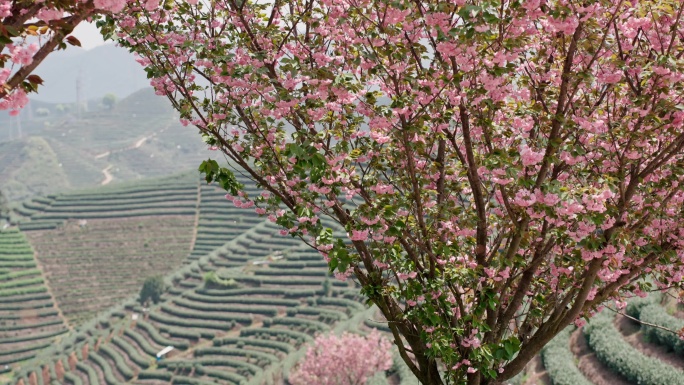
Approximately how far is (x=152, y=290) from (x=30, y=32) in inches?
2897

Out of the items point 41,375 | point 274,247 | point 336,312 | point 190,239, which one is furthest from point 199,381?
point 190,239

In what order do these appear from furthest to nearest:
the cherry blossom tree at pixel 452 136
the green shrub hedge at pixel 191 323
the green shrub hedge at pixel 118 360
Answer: the green shrub hedge at pixel 191 323
the green shrub hedge at pixel 118 360
the cherry blossom tree at pixel 452 136

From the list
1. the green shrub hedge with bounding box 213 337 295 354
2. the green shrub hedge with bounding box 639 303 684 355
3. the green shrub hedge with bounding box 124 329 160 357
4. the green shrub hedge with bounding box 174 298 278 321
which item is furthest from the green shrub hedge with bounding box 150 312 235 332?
the green shrub hedge with bounding box 639 303 684 355

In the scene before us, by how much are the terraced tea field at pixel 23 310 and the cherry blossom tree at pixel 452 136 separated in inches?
2743

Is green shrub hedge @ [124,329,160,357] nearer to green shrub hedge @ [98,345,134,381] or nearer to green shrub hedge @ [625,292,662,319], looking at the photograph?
green shrub hedge @ [98,345,134,381]

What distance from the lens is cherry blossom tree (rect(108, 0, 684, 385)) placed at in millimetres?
4551

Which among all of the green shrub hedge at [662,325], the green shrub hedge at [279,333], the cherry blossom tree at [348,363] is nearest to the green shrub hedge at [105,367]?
the green shrub hedge at [279,333]

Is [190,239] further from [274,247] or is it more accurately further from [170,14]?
[170,14]

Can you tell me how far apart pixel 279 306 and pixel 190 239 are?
114 feet

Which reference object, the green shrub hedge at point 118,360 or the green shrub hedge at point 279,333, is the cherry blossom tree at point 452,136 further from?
the green shrub hedge at point 118,360

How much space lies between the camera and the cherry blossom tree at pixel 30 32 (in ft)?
9.89

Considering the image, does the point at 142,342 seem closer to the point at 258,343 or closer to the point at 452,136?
the point at 258,343

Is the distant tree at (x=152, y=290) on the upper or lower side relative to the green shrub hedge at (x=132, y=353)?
upper

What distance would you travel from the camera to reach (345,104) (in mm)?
5164
